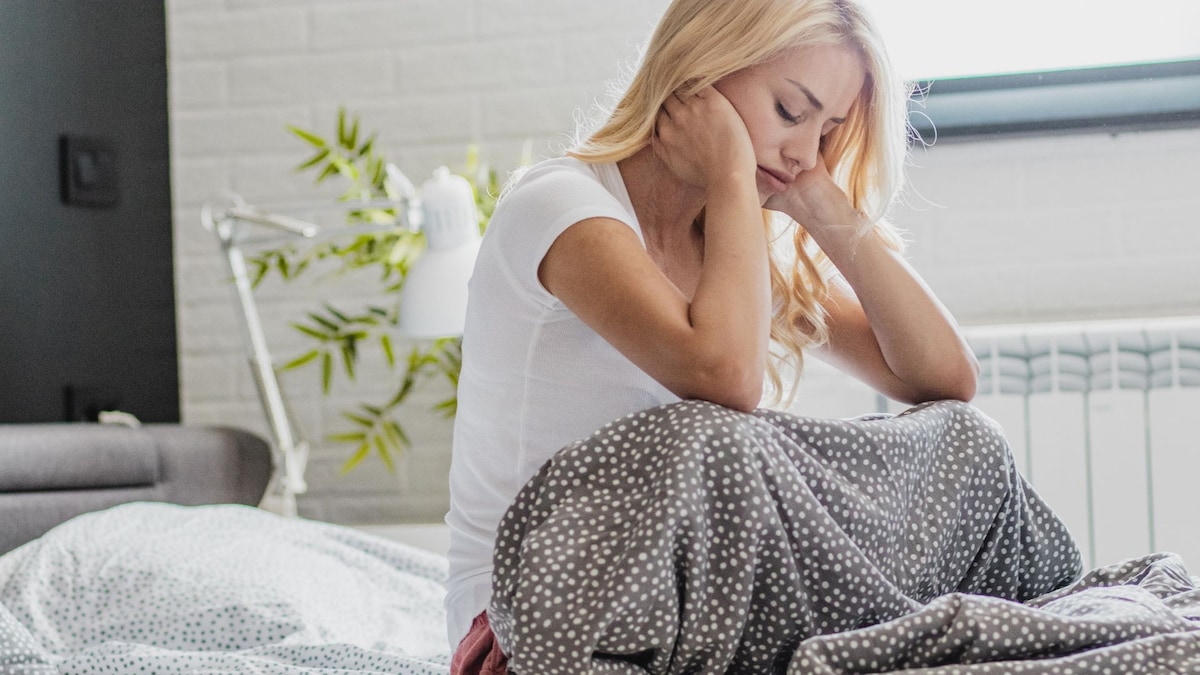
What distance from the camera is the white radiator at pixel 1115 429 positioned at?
184cm

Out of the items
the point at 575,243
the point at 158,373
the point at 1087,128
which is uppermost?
the point at 1087,128

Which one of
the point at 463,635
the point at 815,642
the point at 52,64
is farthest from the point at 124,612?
the point at 52,64

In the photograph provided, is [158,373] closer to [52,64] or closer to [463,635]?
[52,64]

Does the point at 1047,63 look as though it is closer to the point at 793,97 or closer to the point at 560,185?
the point at 793,97

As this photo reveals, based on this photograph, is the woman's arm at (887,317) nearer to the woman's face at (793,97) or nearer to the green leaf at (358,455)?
the woman's face at (793,97)

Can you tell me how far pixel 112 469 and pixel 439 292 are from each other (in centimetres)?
52

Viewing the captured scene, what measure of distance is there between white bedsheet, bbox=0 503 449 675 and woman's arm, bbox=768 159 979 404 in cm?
54

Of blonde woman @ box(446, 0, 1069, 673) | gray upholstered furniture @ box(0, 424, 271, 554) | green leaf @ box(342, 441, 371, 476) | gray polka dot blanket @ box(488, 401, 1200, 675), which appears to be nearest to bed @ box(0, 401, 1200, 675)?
gray polka dot blanket @ box(488, 401, 1200, 675)

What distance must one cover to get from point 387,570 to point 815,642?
966mm

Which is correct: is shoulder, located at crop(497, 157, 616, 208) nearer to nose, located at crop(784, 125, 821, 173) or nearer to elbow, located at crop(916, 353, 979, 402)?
nose, located at crop(784, 125, 821, 173)

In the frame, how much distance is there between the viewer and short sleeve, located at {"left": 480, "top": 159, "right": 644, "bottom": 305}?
3.24 feet

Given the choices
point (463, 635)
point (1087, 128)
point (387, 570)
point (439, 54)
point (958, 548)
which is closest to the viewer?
point (958, 548)

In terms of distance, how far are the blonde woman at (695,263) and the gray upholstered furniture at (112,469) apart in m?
0.70

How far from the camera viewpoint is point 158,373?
7.50 feet
